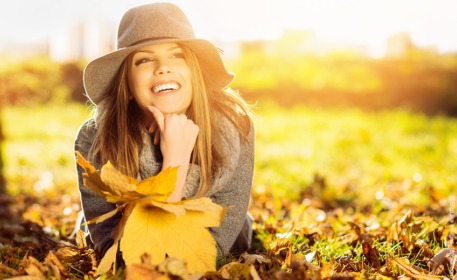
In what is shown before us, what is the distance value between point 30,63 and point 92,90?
1222 cm

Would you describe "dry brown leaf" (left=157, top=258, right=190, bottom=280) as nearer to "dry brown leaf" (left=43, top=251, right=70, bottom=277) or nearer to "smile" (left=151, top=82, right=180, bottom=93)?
"dry brown leaf" (left=43, top=251, right=70, bottom=277)

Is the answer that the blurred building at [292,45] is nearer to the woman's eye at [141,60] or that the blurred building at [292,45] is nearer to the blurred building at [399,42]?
the blurred building at [399,42]

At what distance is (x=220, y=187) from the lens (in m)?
1.83

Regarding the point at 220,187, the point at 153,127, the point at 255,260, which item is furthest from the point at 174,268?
the point at 153,127

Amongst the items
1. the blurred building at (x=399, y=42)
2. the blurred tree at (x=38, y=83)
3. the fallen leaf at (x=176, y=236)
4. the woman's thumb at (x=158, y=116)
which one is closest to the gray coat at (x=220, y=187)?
the woman's thumb at (x=158, y=116)

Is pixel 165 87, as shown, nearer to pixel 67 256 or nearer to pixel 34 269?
pixel 67 256

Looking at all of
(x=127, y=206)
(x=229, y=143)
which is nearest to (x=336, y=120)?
(x=229, y=143)

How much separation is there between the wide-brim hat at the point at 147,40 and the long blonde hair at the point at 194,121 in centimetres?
6

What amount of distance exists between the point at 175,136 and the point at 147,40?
0.54 meters

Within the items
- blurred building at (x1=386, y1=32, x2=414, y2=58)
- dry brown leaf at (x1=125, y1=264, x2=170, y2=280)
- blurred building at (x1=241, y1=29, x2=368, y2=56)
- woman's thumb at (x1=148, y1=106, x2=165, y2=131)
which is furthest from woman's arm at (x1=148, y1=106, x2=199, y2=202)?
blurred building at (x1=386, y1=32, x2=414, y2=58)

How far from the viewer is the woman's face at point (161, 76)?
1.79m

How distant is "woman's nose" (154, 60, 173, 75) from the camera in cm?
177

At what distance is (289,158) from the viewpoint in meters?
5.21

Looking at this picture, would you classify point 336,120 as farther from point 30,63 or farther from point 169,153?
point 30,63
